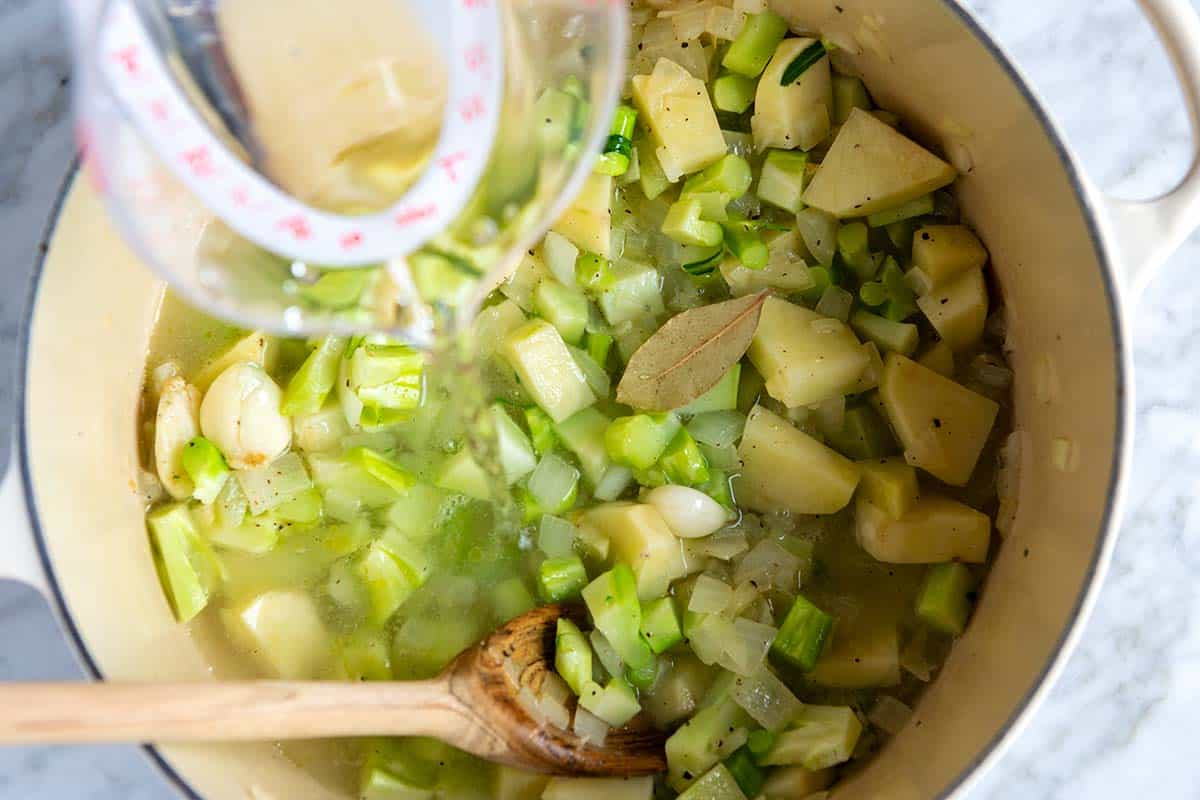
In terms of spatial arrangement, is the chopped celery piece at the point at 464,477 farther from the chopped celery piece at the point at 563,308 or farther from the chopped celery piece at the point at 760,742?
the chopped celery piece at the point at 760,742

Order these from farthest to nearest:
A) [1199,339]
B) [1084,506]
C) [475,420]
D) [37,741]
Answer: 1. [1199,339]
2. [475,420]
3. [1084,506]
4. [37,741]

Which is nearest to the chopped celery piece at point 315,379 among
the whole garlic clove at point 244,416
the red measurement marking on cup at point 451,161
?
the whole garlic clove at point 244,416

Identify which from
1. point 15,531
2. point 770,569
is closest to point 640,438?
point 770,569

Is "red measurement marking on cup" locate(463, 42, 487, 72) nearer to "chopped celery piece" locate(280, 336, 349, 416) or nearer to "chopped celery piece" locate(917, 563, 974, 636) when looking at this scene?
"chopped celery piece" locate(280, 336, 349, 416)

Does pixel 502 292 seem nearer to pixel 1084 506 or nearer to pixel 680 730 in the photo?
pixel 680 730

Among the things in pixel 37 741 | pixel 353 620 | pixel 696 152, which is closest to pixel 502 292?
pixel 696 152

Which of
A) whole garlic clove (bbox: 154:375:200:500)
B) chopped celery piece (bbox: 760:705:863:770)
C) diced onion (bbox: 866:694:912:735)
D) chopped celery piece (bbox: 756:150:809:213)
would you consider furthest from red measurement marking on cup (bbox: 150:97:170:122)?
diced onion (bbox: 866:694:912:735)
